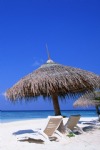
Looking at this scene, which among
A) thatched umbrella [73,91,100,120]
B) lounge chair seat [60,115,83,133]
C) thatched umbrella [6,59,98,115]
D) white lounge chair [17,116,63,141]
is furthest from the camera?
thatched umbrella [73,91,100,120]

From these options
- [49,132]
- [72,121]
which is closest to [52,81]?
[72,121]

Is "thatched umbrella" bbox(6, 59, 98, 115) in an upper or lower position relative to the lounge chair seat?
upper

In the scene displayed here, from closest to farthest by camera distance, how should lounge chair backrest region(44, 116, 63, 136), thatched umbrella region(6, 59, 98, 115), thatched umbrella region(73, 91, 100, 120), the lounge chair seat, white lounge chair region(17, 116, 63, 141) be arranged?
white lounge chair region(17, 116, 63, 141), lounge chair backrest region(44, 116, 63, 136), the lounge chair seat, thatched umbrella region(6, 59, 98, 115), thatched umbrella region(73, 91, 100, 120)

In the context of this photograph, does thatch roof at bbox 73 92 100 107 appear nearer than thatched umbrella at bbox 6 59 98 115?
No

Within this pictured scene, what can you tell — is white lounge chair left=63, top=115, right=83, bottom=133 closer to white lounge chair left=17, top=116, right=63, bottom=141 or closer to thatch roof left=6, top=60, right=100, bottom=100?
white lounge chair left=17, top=116, right=63, bottom=141

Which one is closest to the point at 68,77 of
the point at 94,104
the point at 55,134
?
the point at 55,134

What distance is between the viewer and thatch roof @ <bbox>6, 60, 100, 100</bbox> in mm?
7305

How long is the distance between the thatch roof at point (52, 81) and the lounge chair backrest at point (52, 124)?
1111 millimetres

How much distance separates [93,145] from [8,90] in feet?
10.3

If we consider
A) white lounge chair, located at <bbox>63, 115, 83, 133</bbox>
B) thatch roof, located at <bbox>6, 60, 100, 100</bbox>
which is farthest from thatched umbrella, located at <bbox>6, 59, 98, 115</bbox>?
white lounge chair, located at <bbox>63, 115, 83, 133</bbox>

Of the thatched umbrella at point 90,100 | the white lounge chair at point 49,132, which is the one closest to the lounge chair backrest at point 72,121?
the white lounge chair at point 49,132

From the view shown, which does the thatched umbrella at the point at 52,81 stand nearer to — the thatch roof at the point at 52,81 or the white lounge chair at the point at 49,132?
the thatch roof at the point at 52,81

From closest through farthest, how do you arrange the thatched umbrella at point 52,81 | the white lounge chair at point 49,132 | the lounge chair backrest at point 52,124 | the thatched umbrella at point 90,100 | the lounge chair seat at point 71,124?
the white lounge chair at point 49,132 → the lounge chair backrest at point 52,124 → the lounge chair seat at point 71,124 → the thatched umbrella at point 52,81 → the thatched umbrella at point 90,100

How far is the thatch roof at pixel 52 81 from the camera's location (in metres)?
7.30
